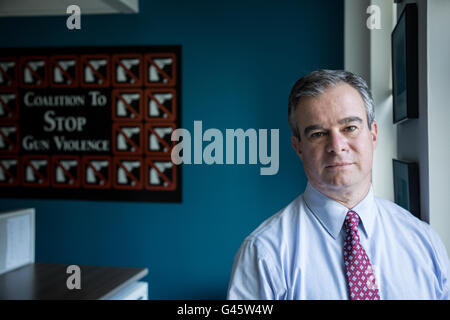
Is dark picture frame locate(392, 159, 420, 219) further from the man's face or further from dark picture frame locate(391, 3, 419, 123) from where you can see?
the man's face

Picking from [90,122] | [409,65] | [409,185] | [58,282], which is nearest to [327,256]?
[409,185]

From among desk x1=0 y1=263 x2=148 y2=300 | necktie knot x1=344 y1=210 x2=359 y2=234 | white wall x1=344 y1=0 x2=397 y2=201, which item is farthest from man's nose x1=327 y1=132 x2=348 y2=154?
desk x1=0 y1=263 x2=148 y2=300

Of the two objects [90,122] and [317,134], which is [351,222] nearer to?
[317,134]

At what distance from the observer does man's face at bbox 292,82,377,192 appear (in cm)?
64

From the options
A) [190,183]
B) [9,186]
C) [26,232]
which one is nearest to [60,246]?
[9,186]

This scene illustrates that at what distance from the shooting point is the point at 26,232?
163 cm

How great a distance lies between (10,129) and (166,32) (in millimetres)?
1050

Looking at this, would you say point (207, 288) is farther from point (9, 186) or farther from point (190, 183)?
point (9, 186)

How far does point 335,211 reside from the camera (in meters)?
0.68

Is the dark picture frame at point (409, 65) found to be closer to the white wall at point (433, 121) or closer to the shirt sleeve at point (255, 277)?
the white wall at point (433, 121)

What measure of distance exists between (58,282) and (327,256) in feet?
3.54

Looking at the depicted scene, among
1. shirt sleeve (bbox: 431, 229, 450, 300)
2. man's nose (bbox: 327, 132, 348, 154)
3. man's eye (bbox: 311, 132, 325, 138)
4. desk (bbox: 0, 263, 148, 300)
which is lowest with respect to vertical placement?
desk (bbox: 0, 263, 148, 300)

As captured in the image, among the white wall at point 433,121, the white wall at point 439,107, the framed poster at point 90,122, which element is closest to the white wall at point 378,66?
the white wall at point 433,121

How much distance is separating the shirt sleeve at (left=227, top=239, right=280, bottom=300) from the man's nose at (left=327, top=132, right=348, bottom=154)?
19cm
